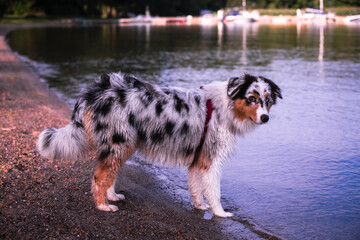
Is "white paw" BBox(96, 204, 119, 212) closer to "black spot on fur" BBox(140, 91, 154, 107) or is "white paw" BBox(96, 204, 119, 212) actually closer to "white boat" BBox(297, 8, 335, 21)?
"black spot on fur" BBox(140, 91, 154, 107)

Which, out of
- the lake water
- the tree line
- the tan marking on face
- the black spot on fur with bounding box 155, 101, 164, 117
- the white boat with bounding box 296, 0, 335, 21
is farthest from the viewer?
the tree line

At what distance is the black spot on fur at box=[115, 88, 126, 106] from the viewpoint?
607 centimetres

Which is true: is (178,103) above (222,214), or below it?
above

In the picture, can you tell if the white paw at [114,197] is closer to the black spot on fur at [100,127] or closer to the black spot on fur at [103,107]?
the black spot on fur at [100,127]

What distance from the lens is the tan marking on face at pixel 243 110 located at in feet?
20.5

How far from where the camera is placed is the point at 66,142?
6.05m

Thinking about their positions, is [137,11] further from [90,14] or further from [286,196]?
[286,196]

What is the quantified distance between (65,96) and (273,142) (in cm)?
822

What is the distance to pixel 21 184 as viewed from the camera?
6.68 m

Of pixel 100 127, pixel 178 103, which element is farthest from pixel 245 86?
pixel 100 127

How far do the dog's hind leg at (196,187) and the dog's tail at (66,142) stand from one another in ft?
5.21

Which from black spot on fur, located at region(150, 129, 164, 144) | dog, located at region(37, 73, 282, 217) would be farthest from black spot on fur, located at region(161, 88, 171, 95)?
black spot on fur, located at region(150, 129, 164, 144)

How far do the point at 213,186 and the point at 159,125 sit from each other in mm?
1208

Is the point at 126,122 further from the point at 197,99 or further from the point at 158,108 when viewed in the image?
the point at 197,99
